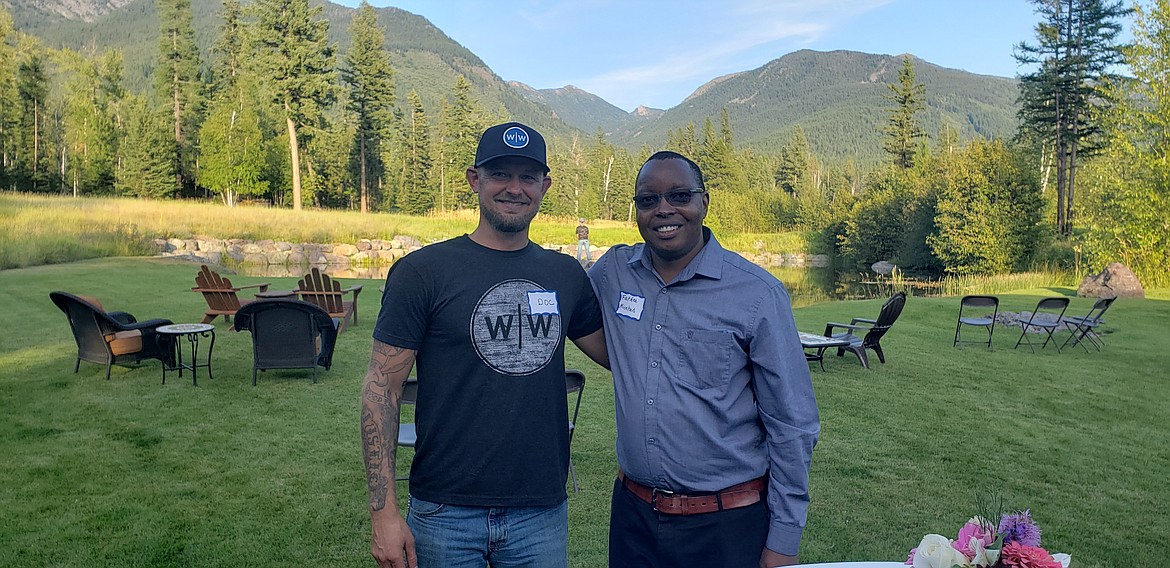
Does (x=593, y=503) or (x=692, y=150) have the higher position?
(x=692, y=150)

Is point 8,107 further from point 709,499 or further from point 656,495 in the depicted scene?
point 709,499

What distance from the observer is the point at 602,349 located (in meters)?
2.53

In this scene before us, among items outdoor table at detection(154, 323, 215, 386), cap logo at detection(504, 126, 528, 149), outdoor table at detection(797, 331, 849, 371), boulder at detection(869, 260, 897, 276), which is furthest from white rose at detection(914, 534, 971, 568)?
boulder at detection(869, 260, 897, 276)

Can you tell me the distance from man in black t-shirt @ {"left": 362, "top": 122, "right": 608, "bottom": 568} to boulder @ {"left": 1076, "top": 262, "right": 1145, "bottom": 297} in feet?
66.5

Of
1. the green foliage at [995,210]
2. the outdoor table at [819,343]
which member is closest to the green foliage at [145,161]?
the green foliage at [995,210]

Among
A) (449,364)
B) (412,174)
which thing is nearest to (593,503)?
(449,364)

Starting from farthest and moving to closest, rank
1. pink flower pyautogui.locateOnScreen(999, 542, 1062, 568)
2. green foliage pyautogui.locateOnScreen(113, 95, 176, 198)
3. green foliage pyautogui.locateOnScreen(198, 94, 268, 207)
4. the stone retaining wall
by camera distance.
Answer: green foliage pyautogui.locateOnScreen(113, 95, 176, 198)
green foliage pyautogui.locateOnScreen(198, 94, 268, 207)
the stone retaining wall
pink flower pyautogui.locateOnScreen(999, 542, 1062, 568)

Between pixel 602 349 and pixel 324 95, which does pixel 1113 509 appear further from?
pixel 324 95

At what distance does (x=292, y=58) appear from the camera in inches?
1813

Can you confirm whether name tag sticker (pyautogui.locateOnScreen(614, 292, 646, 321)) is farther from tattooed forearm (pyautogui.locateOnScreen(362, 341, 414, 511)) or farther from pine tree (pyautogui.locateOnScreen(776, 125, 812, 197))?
pine tree (pyautogui.locateOnScreen(776, 125, 812, 197))

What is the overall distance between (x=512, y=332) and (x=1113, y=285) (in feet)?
68.7

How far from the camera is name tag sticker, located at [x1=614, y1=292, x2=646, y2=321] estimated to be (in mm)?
2266

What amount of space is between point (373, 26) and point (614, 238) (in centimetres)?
2584

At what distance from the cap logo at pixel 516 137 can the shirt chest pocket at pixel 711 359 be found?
0.80 meters
